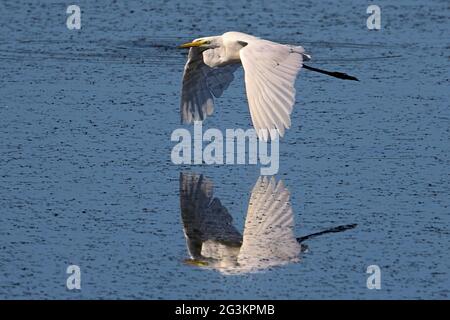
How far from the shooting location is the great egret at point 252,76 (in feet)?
24.3

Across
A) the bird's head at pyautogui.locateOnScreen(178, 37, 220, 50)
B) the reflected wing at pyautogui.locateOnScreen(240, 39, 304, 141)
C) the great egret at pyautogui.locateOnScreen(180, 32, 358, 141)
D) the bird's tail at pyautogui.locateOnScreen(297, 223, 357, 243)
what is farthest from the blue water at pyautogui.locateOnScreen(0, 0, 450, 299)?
the bird's head at pyautogui.locateOnScreen(178, 37, 220, 50)

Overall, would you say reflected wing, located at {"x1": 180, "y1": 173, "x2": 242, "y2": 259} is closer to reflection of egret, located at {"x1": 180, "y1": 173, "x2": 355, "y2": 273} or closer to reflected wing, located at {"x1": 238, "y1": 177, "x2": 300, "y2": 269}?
reflection of egret, located at {"x1": 180, "y1": 173, "x2": 355, "y2": 273}

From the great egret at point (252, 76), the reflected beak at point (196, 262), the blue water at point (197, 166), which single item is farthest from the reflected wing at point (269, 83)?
the reflected beak at point (196, 262)

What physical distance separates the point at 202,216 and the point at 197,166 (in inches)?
42.8

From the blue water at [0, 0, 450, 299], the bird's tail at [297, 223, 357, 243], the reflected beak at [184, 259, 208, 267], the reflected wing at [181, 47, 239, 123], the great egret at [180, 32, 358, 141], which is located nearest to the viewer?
the blue water at [0, 0, 450, 299]

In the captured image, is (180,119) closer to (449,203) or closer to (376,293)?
(449,203)

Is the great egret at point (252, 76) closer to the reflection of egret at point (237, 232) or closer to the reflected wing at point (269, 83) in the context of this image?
the reflected wing at point (269, 83)

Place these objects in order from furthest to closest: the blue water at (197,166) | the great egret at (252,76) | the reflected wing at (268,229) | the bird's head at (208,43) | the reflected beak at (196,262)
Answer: the bird's head at (208,43) → the great egret at (252,76) → the reflected wing at (268,229) → the reflected beak at (196,262) → the blue water at (197,166)

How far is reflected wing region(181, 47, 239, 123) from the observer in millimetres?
9156

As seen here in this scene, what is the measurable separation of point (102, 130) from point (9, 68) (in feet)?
7.05

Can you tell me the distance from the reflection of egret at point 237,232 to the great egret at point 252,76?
1.84 feet

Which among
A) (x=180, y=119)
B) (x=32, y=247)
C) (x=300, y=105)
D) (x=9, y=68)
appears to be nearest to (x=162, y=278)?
(x=32, y=247)

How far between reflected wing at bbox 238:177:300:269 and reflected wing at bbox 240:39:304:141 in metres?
0.60

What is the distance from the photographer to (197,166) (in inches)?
347
